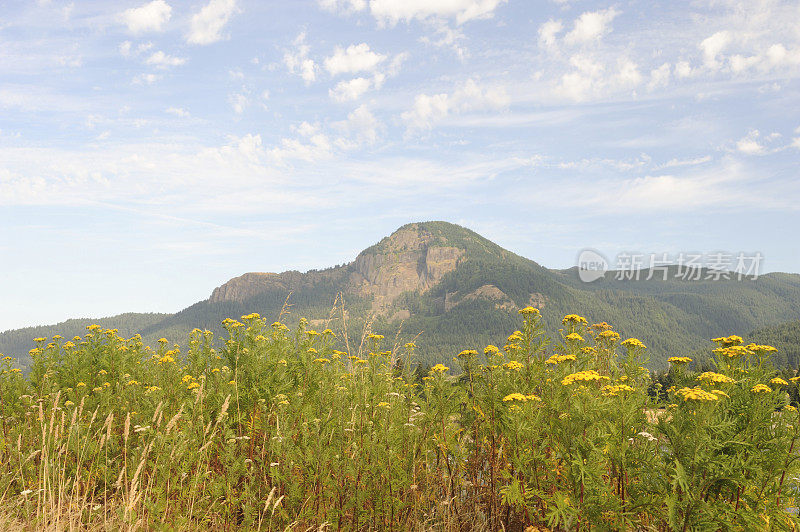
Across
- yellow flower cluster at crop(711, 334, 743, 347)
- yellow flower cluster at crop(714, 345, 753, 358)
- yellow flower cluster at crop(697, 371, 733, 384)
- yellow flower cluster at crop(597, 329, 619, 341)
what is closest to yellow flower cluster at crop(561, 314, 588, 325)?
yellow flower cluster at crop(597, 329, 619, 341)

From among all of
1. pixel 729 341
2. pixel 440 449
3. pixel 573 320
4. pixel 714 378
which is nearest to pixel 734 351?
pixel 729 341

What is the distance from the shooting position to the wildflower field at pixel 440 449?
351cm

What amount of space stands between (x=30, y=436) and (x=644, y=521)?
765 centimetres

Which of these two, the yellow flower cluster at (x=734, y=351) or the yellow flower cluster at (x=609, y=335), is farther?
the yellow flower cluster at (x=609, y=335)

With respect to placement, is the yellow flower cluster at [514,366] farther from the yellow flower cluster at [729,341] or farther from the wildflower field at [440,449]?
the yellow flower cluster at [729,341]

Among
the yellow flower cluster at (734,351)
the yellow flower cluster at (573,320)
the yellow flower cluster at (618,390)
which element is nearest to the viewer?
the yellow flower cluster at (618,390)

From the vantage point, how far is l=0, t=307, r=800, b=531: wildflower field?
3508 millimetres

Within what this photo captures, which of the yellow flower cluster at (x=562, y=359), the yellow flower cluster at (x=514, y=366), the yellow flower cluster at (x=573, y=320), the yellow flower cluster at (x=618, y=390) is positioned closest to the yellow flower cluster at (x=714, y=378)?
the yellow flower cluster at (x=618, y=390)

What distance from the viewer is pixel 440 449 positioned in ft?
16.4

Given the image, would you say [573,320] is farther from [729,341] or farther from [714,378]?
[714,378]

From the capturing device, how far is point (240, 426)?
18.1ft

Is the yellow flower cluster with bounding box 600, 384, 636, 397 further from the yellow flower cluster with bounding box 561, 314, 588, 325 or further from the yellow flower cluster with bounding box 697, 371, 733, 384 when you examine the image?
the yellow flower cluster with bounding box 561, 314, 588, 325

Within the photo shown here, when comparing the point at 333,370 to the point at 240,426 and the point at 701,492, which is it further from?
the point at 701,492

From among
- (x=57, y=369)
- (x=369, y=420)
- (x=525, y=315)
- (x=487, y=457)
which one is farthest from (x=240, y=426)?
(x=57, y=369)
